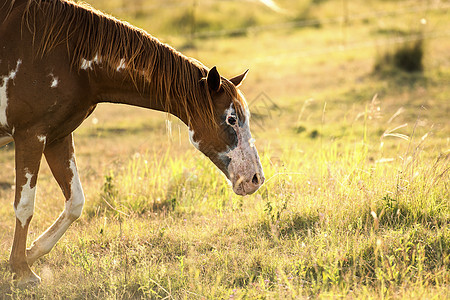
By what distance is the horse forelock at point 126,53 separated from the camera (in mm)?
4203

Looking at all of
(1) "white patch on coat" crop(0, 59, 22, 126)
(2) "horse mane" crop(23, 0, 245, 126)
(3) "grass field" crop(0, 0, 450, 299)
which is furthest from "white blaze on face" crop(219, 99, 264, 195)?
(1) "white patch on coat" crop(0, 59, 22, 126)

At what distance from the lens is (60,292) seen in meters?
4.04

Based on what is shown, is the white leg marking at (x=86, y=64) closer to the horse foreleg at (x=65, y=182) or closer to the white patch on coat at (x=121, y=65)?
the white patch on coat at (x=121, y=65)

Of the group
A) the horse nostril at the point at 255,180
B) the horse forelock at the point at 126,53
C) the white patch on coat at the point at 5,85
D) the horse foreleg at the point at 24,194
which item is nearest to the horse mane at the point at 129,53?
the horse forelock at the point at 126,53

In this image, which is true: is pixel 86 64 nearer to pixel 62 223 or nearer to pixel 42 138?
pixel 42 138

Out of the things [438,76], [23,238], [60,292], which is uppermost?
[438,76]

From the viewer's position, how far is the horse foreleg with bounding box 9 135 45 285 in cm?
416

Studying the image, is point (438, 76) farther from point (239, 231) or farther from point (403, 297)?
point (403, 297)

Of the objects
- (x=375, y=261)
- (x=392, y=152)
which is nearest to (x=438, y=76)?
(x=392, y=152)

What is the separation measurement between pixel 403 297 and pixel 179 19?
14.2 meters

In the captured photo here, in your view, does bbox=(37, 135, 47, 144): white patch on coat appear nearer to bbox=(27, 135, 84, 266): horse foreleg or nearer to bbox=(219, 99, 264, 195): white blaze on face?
bbox=(27, 135, 84, 266): horse foreleg

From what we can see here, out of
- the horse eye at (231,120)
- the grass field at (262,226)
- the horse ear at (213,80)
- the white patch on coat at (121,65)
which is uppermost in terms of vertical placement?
the white patch on coat at (121,65)

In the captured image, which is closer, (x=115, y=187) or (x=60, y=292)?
(x=60, y=292)

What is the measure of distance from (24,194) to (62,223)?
1.51 ft
